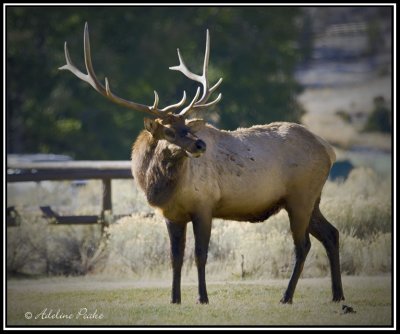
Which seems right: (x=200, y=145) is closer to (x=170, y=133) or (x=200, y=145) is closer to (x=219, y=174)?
(x=170, y=133)

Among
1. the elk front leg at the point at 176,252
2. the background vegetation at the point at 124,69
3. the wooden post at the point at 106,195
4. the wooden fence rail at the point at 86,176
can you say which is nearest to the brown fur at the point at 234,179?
the elk front leg at the point at 176,252

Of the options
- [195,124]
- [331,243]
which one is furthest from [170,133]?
[331,243]

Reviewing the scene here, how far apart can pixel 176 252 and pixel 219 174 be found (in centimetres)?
101

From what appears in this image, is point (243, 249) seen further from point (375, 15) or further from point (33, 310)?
point (375, 15)

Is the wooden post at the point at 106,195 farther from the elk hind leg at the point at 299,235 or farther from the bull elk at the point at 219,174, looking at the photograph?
the elk hind leg at the point at 299,235

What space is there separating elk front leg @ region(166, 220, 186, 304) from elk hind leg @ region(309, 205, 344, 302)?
1.65 meters

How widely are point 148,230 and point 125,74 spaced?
1876cm


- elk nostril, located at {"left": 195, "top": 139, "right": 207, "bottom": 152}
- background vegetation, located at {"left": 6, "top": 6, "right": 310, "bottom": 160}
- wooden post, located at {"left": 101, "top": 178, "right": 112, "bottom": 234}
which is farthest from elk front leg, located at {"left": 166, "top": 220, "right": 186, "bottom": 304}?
background vegetation, located at {"left": 6, "top": 6, "right": 310, "bottom": 160}

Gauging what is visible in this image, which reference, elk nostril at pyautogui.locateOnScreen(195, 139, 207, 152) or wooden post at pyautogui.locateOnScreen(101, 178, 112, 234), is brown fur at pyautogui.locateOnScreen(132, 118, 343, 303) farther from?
wooden post at pyautogui.locateOnScreen(101, 178, 112, 234)

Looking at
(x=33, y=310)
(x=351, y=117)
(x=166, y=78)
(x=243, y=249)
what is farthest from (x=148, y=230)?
(x=351, y=117)

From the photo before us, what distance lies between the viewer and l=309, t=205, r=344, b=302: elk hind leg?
14.0 metres

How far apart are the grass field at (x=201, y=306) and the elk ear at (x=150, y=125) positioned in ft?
6.46

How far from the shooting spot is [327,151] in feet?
47.3

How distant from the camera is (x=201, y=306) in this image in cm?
1334
